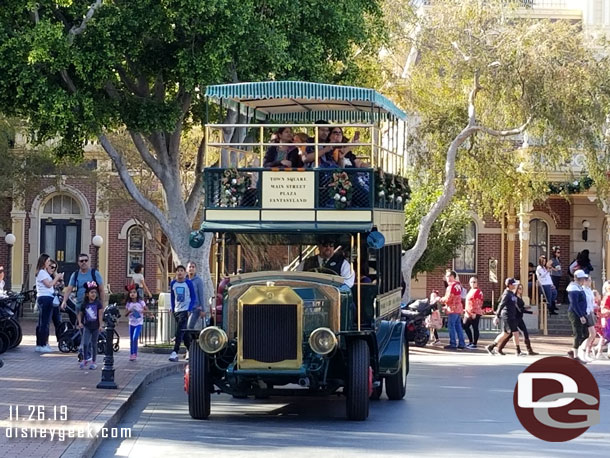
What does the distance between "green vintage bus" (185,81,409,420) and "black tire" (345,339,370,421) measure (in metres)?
0.01

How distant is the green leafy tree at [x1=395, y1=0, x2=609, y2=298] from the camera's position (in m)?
28.3

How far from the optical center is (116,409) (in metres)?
14.0

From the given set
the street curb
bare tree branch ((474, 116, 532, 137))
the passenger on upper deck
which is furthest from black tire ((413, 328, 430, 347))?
the passenger on upper deck

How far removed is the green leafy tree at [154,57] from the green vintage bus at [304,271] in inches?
191

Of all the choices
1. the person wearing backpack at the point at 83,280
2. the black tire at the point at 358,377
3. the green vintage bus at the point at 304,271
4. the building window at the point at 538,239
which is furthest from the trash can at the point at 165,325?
the building window at the point at 538,239

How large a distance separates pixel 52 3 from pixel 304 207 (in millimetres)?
8858

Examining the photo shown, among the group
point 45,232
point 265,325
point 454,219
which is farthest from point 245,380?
point 45,232

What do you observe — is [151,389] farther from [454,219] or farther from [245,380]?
[454,219]

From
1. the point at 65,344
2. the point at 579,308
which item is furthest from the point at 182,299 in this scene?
the point at 579,308

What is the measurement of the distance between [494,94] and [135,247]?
18183 millimetres

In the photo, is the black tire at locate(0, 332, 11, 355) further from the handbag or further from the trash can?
the handbag

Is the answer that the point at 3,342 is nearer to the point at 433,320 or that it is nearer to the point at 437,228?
the point at 433,320

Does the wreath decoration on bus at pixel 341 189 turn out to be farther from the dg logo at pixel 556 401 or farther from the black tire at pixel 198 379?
the dg logo at pixel 556 401

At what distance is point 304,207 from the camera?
1488cm
